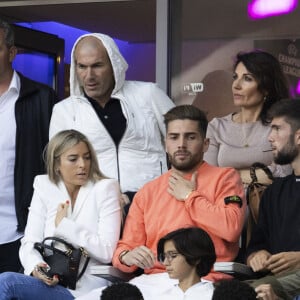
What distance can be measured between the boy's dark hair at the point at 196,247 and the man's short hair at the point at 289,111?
861mm

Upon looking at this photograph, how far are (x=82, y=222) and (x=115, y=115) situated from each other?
2.45ft

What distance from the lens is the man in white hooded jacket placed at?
19.6ft

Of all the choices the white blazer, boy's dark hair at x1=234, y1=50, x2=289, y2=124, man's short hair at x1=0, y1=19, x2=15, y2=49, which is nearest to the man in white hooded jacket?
the white blazer

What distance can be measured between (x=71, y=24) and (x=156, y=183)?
352cm

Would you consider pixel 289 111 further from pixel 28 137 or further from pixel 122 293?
pixel 28 137

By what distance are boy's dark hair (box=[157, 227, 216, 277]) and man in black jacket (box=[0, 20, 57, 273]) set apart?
1376 millimetres

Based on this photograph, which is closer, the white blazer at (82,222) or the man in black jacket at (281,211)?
the man in black jacket at (281,211)

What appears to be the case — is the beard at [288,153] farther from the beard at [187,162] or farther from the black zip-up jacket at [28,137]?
the black zip-up jacket at [28,137]

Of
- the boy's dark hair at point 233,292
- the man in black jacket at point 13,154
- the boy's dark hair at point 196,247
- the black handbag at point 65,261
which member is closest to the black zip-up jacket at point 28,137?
the man in black jacket at point 13,154

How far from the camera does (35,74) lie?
8.91 m

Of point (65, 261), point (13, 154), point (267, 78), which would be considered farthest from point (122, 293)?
point (267, 78)

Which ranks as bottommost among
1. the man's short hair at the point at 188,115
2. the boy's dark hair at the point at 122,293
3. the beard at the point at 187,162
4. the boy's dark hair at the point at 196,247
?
the boy's dark hair at the point at 122,293

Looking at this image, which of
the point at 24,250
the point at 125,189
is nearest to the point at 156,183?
the point at 125,189

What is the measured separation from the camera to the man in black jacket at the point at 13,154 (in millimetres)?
6086
